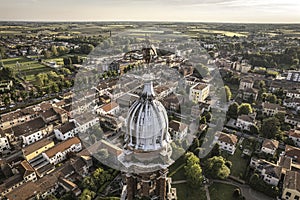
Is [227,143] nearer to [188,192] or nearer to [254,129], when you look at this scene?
[254,129]

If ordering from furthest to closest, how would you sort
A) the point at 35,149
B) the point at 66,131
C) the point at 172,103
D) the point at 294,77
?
the point at 294,77 → the point at 172,103 → the point at 66,131 → the point at 35,149

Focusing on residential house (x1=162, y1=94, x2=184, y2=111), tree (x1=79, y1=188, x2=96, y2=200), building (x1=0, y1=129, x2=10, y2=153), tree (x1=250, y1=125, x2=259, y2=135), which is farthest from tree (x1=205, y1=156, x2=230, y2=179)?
building (x1=0, y1=129, x2=10, y2=153)

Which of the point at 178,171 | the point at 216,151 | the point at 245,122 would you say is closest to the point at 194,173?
the point at 178,171

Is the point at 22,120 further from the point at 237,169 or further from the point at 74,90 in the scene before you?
the point at 237,169

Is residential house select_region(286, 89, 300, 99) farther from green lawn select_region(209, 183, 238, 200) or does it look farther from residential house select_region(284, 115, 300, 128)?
green lawn select_region(209, 183, 238, 200)

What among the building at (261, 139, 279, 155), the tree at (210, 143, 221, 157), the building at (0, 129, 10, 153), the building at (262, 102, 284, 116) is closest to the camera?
the tree at (210, 143, 221, 157)

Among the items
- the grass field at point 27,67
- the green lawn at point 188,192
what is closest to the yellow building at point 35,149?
the green lawn at point 188,192
